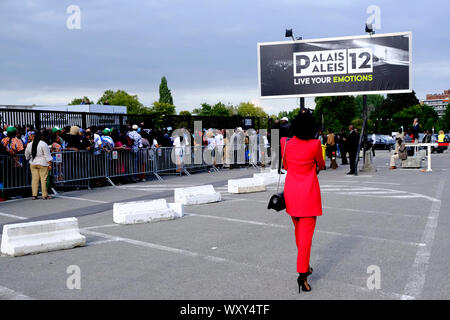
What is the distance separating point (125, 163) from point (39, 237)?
9.94m

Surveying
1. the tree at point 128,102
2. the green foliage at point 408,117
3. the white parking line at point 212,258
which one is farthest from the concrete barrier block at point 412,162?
the tree at point 128,102

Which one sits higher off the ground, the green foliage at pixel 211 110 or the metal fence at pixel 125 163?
the green foliage at pixel 211 110

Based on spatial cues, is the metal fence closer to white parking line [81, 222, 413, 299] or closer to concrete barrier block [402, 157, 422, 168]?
white parking line [81, 222, 413, 299]

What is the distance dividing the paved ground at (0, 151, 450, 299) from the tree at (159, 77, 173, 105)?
117m

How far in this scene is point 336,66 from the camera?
21.2 meters

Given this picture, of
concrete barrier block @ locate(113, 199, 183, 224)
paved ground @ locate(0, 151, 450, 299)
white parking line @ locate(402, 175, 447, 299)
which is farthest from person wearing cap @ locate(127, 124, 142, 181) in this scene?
white parking line @ locate(402, 175, 447, 299)

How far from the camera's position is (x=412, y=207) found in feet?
35.1

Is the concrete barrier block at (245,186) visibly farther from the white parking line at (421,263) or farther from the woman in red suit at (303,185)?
the woman in red suit at (303,185)

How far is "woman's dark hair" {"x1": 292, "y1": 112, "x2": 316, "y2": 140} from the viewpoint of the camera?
5117 mm

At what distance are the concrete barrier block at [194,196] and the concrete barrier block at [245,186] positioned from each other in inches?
66.1

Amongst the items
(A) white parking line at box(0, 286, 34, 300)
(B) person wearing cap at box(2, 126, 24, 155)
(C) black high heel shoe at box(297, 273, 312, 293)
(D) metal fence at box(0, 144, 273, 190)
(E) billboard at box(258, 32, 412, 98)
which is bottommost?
(A) white parking line at box(0, 286, 34, 300)

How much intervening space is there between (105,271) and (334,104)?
345ft

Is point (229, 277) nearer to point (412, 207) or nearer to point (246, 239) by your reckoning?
point (246, 239)

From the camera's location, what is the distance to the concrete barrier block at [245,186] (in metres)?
13.5
